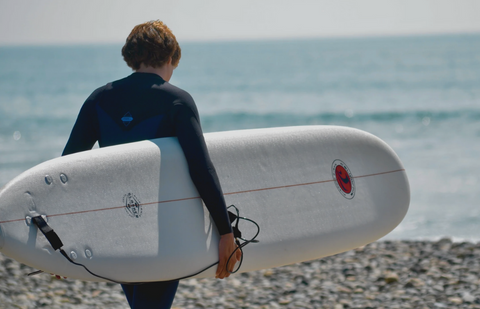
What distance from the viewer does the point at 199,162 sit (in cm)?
169

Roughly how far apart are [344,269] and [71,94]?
28269mm

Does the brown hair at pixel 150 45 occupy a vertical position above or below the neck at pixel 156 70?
above

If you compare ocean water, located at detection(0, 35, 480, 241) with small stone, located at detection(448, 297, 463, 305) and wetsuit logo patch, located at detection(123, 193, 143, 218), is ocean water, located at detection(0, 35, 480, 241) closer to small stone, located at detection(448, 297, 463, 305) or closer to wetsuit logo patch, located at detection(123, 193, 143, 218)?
small stone, located at detection(448, 297, 463, 305)

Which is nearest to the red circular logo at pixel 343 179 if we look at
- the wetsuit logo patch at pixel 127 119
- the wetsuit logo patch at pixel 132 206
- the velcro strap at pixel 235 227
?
the velcro strap at pixel 235 227

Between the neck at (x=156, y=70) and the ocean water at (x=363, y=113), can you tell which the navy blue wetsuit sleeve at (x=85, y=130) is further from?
the ocean water at (x=363, y=113)

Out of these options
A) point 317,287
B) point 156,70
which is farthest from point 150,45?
point 317,287

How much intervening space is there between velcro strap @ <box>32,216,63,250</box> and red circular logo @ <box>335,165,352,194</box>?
142 cm

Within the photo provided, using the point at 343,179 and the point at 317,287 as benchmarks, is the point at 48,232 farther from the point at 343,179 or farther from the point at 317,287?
the point at 317,287

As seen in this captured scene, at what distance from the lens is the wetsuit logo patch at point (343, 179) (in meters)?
2.59

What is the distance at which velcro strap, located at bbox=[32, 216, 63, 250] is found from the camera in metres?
1.75

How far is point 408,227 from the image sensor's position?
6398 millimetres

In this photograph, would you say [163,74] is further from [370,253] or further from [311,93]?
[311,93]

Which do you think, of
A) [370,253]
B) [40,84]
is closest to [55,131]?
[370,253]

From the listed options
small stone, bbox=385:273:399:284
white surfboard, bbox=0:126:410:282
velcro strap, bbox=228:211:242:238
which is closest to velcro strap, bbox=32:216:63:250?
white surfboard, bbox=0:126:410:282
